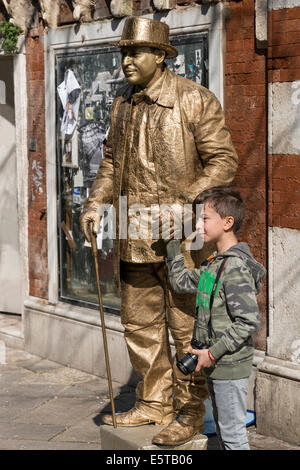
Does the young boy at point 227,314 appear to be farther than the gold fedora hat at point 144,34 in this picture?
No

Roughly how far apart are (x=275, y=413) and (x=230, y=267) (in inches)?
71.0

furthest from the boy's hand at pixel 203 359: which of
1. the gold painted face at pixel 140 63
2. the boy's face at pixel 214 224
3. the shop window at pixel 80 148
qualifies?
the shop window at pixel 80 148

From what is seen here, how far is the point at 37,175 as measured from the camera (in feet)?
25.7

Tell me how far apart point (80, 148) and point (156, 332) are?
260 centimetres

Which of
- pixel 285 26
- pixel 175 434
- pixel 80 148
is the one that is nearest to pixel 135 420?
pixel 175 434

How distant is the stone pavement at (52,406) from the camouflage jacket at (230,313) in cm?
142

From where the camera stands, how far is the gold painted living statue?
15.9 feet

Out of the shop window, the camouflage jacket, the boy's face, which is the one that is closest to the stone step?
the camouflage jacket

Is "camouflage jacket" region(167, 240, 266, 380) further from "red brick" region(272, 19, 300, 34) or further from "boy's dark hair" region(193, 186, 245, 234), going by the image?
"red brick" region(272, 19, 300, 34)

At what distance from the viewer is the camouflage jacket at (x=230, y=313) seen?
404 cm

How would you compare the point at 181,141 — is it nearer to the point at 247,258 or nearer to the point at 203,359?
the point at 247,258

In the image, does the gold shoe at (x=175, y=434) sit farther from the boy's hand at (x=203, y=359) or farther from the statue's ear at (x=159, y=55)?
the statue's ear at (x=159, y=55)

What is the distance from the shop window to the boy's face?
9.24ft
